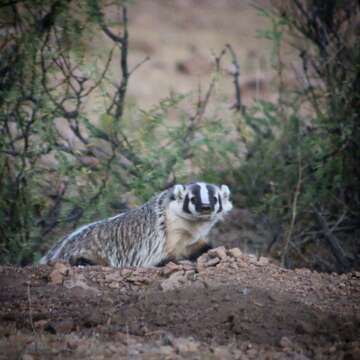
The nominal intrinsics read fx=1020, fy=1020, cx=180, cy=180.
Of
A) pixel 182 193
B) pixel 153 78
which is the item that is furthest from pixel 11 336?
pixel 153 78

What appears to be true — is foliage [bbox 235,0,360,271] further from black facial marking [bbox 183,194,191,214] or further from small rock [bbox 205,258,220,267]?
small rock [bbox 205,258,220,267]

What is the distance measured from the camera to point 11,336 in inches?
170

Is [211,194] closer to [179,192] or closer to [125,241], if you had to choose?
[179,192]

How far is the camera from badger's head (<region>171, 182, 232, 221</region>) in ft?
19.5

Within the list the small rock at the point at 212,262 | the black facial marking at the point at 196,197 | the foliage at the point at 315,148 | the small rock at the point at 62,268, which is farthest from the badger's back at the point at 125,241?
the foliage at the point at 315,148

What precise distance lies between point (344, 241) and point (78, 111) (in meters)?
2.12

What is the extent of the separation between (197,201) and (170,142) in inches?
47.7

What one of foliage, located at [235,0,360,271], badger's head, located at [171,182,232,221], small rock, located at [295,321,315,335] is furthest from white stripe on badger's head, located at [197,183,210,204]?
small rock, located at [295,321,315,335]

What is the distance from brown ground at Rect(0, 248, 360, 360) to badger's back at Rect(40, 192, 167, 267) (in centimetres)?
79

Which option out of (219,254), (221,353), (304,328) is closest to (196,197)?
(219,254)

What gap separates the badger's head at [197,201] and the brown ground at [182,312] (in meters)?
0.65

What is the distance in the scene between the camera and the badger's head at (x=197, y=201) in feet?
19.5

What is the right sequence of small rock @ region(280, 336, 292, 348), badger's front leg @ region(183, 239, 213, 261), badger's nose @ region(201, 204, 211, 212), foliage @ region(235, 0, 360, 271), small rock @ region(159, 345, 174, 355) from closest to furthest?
small rock @ region(159, 345, 174, 355) → small rock @ region(280, 336, 292, 348) → badger's nose @ region(201, 204, 211, 212) → badger's front leg @ region(183, 239, 213, 261) → foliage @ region(235, 0, 360, 271)

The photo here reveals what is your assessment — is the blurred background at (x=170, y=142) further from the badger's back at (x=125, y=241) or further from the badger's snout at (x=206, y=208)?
the badger's snout at (x=206, y=208)
